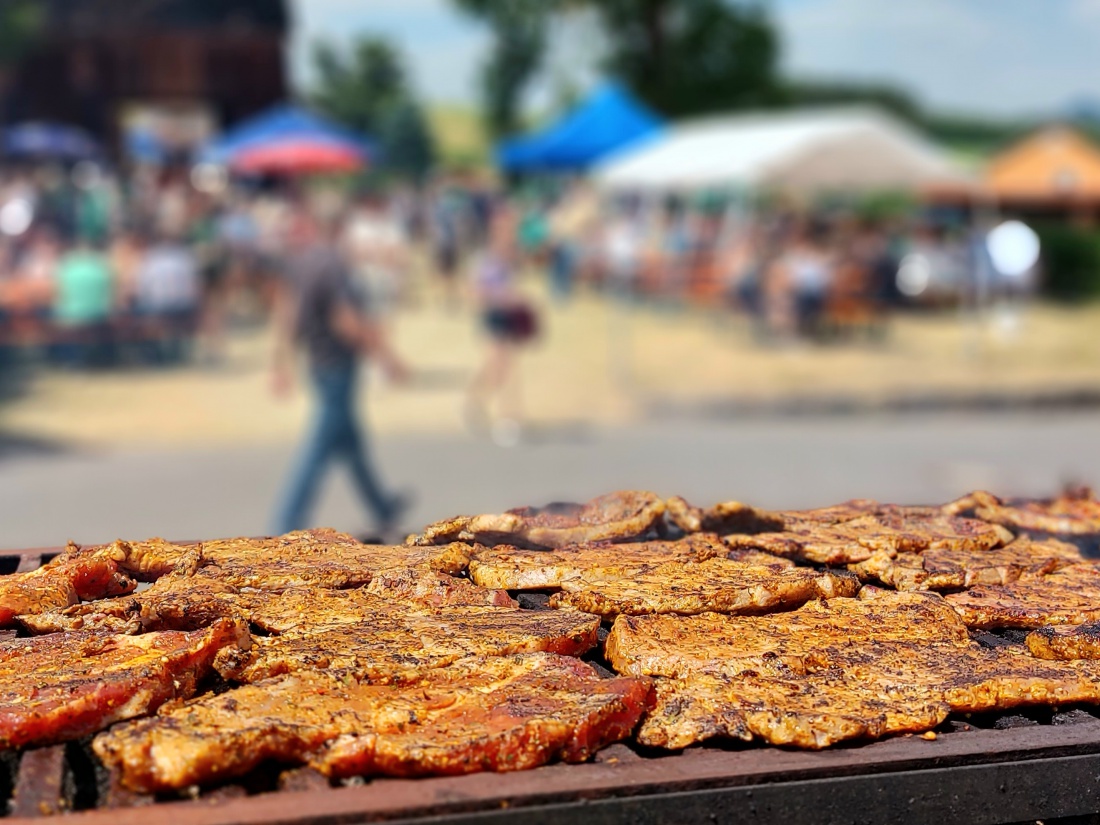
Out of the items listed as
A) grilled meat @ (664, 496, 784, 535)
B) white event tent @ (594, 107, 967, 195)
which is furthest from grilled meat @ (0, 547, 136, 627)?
white event tent @ (594, 107, 967, 195)

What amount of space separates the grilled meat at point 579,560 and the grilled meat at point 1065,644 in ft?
2.18

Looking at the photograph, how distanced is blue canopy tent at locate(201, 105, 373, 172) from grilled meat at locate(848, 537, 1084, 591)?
18.0 meters

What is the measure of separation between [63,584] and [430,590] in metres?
0.78

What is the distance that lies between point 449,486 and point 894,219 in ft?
59.1

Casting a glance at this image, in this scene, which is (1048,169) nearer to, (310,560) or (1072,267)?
(1072,267)

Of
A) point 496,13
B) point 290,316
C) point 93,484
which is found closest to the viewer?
point 290,316

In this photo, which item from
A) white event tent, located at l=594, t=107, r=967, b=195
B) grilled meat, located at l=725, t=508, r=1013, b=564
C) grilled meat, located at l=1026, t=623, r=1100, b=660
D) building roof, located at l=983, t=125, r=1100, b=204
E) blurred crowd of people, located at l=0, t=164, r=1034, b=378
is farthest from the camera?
building roof, located at l=983, t=125, r=1100, b=204

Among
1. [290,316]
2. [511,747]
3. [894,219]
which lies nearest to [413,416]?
[290,316]

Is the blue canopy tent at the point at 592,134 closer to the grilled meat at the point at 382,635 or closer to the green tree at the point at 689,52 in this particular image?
the grilled meat at the point at 382,635

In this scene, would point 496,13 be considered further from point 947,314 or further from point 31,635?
point 31,635

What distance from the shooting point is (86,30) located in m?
33.2

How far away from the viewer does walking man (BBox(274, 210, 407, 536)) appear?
7309mm

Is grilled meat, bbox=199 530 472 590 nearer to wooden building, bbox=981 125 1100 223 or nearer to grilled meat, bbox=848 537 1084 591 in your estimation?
grilled meat, bbox=848 537 1084 591

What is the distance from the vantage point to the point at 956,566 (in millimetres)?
3076
